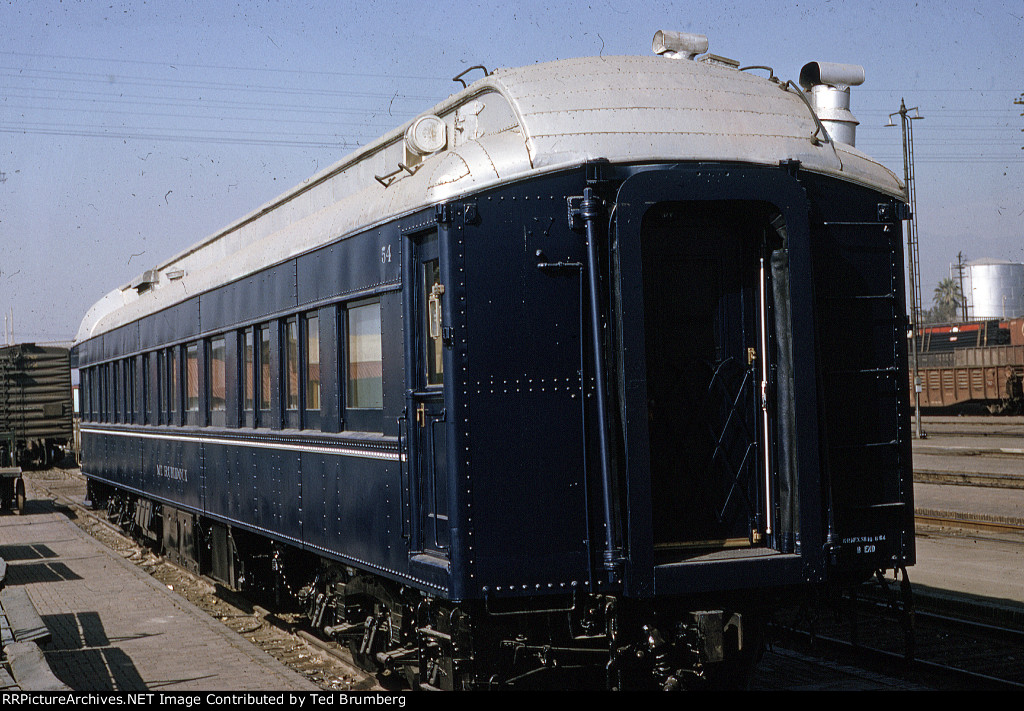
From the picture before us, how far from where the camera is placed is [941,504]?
57.8 ft

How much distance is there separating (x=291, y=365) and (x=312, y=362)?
0.59m

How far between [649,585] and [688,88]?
2.80m

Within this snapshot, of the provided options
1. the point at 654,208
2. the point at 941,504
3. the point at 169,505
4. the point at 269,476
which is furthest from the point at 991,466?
Answer: the point at 654,208

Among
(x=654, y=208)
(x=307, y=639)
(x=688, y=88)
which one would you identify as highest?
(x=688, y=88)

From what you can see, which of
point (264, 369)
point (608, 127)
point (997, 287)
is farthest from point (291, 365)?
point (997, 287)

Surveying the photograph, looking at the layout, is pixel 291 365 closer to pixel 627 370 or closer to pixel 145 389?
pixel 627 370

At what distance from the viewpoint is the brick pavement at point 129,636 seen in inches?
334

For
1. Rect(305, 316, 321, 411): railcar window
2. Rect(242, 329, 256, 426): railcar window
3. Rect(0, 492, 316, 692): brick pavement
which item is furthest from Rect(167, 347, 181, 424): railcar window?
Rect(305, 316, 321, 411): railcar window

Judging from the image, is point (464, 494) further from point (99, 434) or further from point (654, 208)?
point (99, 434)

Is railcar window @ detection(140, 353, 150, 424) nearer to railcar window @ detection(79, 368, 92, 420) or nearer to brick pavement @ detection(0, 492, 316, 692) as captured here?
brick pavement @ detection(0, 492, 316, 692)

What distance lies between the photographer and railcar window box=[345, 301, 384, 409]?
286 inches

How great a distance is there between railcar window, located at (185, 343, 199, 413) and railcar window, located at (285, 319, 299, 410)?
133 inches

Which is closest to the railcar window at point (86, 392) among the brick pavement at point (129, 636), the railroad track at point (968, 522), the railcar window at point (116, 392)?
the railcar window at point (116, 392)

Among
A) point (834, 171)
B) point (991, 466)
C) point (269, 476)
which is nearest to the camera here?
point (834, 171)
